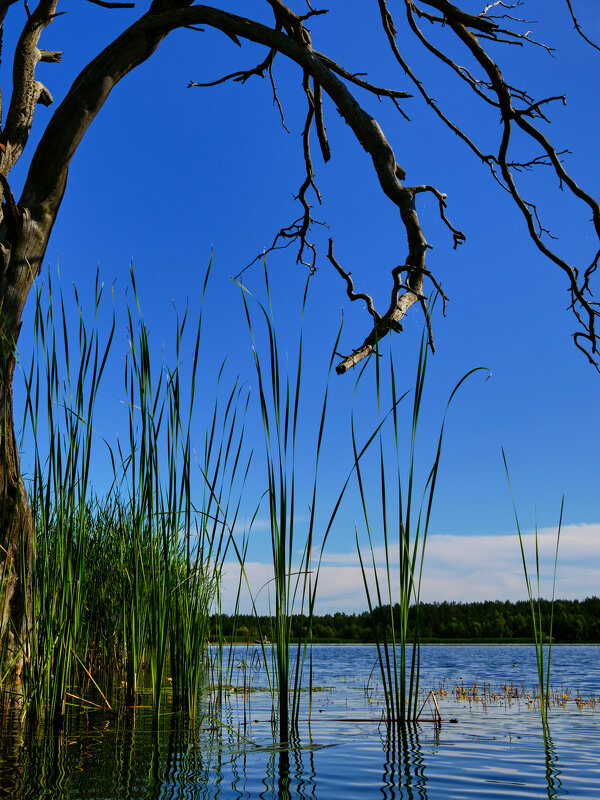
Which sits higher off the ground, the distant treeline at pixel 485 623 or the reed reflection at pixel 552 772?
the reed reflection at pixel 552 772

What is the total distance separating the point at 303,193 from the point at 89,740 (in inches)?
153

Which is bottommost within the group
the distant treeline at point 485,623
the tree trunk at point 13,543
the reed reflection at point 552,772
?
the distant treeline at point 485,623

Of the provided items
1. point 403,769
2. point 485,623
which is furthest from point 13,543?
point 485,623

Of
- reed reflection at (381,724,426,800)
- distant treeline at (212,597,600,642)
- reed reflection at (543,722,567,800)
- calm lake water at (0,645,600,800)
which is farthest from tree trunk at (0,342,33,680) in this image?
distant treeline at (212,597,600,642)

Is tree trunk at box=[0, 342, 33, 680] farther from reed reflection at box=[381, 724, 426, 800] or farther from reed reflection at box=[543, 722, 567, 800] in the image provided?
reed reflection at box=[543, 722, 567, 800]

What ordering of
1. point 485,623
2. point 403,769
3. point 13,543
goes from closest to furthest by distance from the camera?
point 403,769
point 13,543
point 485,623

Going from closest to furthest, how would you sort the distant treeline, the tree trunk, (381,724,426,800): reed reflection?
(381,724,426,800): reed reflection < the tree trunk < the distant treeline

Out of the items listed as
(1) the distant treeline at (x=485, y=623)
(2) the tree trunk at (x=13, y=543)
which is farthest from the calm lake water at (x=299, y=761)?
(1) the distant treeline at (x=485, y=623)

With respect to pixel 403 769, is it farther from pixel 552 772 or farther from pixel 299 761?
pixel 552 772

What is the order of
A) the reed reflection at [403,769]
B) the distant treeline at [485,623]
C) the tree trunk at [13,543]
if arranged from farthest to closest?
the distant treeline at [485,623] → the tree trunk at [13,543] → the reed reflection at [403,769]

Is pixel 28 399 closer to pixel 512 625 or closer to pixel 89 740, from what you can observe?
pixel 89 740

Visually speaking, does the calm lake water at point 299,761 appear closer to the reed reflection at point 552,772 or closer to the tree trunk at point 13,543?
the reed reflection at point 552,772

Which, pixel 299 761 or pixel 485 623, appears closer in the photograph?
pixel 299 761

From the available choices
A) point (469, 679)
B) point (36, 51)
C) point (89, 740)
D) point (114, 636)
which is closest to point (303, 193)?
point (36, 51)
